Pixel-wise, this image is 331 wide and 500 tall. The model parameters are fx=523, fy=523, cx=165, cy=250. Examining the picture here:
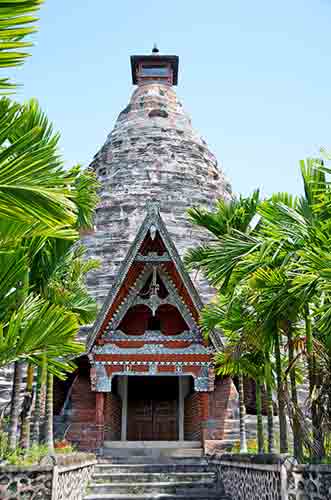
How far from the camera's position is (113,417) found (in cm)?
1636

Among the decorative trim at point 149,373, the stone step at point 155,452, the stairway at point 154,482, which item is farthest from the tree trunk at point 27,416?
the stone step at point 155,452

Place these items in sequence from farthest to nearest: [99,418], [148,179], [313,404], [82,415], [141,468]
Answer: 1. [148,179]
2. [82,415]
3. [99,418]
4. [141,468]
5. [313,404]

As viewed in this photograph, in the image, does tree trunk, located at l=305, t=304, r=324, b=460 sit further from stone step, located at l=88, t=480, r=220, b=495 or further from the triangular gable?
the triangular gable

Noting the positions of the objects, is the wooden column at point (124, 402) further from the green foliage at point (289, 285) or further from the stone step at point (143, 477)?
the green foliage at point (289, 285)

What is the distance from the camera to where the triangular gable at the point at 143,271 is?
48.0 ft

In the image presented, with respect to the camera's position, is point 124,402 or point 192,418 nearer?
point 192,418

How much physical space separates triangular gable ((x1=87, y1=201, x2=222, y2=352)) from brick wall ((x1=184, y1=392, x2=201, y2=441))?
2.76 m

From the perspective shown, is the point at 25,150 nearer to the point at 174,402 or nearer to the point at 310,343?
the point at 310,343

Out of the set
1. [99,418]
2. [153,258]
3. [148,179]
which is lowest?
[99,418]

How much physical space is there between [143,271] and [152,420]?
5.61 meters

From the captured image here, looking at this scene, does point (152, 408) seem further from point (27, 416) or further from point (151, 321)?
point (27, 416)

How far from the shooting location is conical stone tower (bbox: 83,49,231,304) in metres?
22.2

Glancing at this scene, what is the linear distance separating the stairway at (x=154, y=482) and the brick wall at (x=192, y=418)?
9.02 ft

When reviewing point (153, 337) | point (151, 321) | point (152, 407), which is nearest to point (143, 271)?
point (151, 321)
